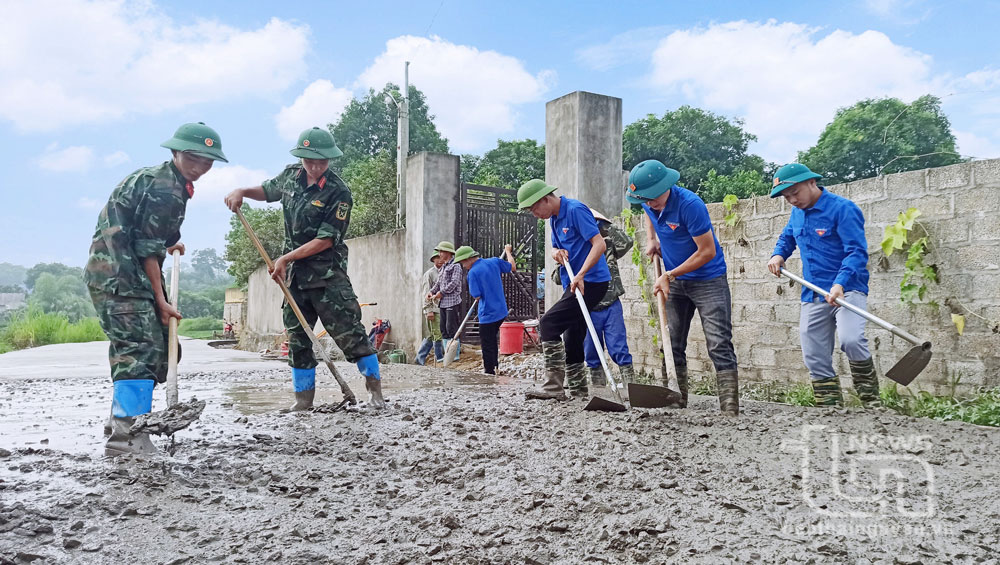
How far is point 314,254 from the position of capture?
4.62 metres

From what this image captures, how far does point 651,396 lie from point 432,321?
249 inches

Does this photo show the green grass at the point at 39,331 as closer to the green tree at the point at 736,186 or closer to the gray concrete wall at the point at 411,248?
the gray concrete wall at the point at 411,248

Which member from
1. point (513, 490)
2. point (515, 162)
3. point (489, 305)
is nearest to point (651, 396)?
point (513, 490)

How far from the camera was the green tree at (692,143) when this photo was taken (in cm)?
3569

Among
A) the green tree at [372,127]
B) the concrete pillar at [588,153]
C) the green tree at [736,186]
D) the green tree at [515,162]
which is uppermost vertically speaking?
the green tree at [372,127]

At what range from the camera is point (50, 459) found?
333 centimetres

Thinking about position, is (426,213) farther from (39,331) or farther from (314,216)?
(39,331)

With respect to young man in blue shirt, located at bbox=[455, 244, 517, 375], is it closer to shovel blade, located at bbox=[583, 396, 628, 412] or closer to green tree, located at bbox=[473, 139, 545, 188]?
shovel blade, located at bbox=[583, 396, 628, 412]

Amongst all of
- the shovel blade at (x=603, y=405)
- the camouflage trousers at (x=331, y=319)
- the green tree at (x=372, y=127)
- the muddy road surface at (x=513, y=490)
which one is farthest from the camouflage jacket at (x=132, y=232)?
the green tree at (x=372, y=127)

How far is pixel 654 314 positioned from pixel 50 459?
16.2 feet

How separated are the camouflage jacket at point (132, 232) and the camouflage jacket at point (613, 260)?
10.7ft

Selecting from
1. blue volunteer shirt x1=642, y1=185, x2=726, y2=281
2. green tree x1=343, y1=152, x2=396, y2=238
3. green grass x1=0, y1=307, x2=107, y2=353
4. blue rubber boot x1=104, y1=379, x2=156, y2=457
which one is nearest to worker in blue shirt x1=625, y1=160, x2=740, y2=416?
blue volunteer shirt x1=642, y1=185, x2=726, y2=281

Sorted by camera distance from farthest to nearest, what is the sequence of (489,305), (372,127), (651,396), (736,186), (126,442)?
(372,127) → (736,186) → (489,305) → (651,396) → (126,442)

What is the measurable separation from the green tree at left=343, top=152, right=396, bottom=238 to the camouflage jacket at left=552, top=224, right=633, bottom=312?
39.9ft
